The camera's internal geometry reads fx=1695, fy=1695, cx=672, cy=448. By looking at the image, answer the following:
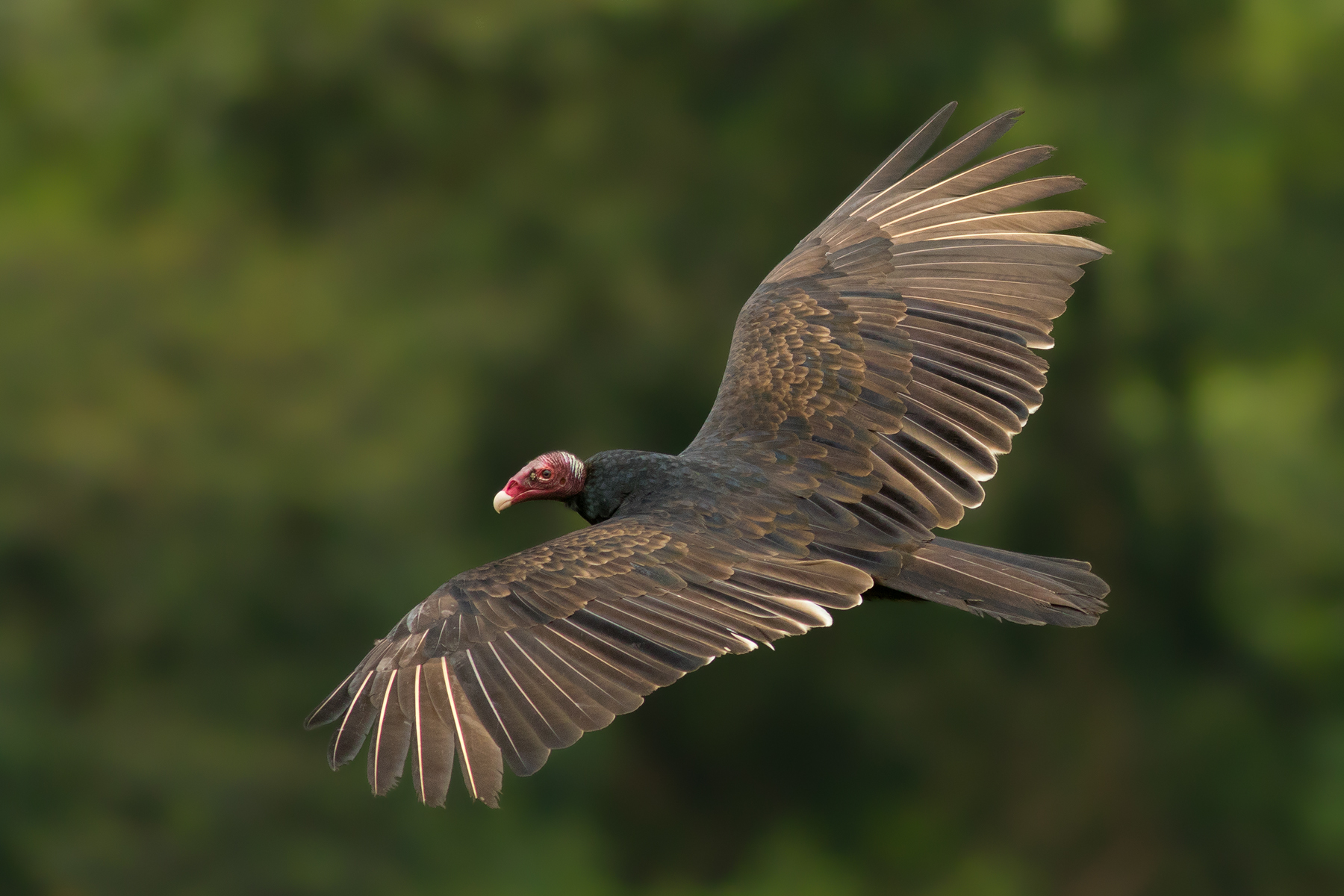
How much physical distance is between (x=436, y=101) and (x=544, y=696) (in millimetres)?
12072

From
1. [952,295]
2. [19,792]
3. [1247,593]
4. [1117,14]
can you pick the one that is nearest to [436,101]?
[1117,14]

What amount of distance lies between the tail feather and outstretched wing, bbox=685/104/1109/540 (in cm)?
15

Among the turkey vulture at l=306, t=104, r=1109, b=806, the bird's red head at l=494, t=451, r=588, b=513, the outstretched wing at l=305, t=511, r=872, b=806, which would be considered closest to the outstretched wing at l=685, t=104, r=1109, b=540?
the turkey vulture at l=306, t=104, r=1109, b=806

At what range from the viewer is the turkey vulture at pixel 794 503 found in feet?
12.7

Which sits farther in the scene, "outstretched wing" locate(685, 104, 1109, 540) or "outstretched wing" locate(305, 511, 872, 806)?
"outstretched wing" locate(685, 104, 1109, 540)

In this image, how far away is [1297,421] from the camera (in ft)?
43.8

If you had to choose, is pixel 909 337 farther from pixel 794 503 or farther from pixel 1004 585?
pixel 1004 585

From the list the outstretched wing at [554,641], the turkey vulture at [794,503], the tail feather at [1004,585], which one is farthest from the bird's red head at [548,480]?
the tail feather at [1004,585]

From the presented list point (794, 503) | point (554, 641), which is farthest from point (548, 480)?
point (554, 641)

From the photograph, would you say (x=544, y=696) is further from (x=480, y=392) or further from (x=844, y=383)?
(x=480, y=392)

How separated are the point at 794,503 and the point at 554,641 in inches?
39.1

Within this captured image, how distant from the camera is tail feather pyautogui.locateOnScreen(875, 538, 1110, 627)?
4.57 meters

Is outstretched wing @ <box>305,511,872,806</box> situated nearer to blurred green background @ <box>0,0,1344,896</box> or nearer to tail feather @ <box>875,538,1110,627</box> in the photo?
tail feather @ <box>875,538,1110,627</box>

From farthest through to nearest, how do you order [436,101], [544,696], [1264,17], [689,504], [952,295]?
[436,101] < [1264,17] < [952,295] < [689,504] < [544,696]
